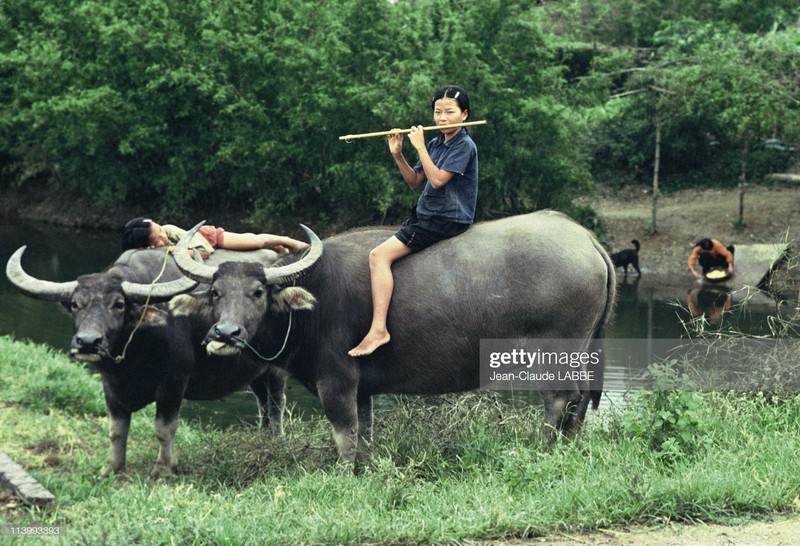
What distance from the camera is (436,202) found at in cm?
675

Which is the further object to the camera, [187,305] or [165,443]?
[165,443]

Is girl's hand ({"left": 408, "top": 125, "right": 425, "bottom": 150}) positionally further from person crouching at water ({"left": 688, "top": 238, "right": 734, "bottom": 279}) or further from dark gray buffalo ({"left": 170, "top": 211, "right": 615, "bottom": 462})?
person crouching at water ({"left": 688, "top": 238, "right": 734, "bottom": 279})

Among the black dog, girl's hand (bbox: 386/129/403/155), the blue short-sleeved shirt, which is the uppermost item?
girl's hand (bbox: 386/129/403/155)

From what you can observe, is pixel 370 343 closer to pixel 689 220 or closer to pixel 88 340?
pixel 88 340

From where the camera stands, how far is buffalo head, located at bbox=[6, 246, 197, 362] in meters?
6.38

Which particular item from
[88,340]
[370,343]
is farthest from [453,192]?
[88,340]

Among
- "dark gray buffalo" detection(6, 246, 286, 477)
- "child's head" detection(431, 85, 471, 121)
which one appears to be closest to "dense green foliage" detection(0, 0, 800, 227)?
"dark gray buffalo" detection(6, 246, 286, 477)

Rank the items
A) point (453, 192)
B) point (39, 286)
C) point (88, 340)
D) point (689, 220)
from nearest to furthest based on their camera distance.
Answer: point (88, 340) < point (453, 192) < point (39, 286) < point (689, 220)

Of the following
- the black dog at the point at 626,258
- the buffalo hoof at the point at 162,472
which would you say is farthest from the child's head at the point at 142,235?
the black dog at the point at 626,258

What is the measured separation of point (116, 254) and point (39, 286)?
16809 millimetres

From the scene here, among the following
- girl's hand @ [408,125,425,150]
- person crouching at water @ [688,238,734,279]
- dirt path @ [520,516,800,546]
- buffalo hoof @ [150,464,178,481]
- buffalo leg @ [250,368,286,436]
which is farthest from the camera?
person crouching at water @ [688,238,734,279]

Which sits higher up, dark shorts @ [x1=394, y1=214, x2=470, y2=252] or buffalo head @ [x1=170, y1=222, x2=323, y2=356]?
dark shorts @ [x1=394, y1=214, x2=470, y2=252]

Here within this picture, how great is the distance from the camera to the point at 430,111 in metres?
21.1

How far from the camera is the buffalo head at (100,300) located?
6.38m
